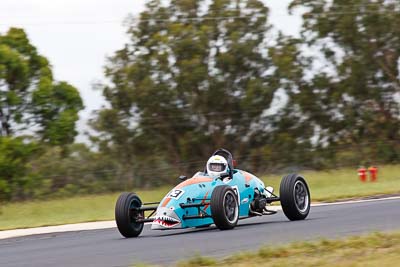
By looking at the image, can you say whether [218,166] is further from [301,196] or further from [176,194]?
[301,196]

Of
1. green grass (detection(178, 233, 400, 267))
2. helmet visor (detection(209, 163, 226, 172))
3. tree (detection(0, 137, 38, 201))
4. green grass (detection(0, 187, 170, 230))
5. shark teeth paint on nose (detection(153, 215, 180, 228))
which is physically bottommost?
green grass (detection(178, 233, 400, 267))

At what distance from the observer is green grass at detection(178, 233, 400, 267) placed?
1049cm

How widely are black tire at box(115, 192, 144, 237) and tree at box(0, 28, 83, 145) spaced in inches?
860

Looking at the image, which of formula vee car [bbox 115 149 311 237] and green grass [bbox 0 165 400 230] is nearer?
formula vee car [bbox 115 149 311 237]

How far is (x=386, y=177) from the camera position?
128 ft

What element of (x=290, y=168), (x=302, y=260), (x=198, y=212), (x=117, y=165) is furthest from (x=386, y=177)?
(x=302, y=260)

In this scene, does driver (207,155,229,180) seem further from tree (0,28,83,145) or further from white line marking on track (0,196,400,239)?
tree (0,28,83,145)

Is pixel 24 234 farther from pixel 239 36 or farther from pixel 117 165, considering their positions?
pixel 239 36

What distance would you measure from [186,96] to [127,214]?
98.6 ft

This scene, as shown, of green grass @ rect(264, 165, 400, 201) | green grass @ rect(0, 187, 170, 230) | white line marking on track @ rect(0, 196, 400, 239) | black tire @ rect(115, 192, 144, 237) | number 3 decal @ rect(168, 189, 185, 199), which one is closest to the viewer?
number 3 decal @ rect(168, 189, 185, 199)

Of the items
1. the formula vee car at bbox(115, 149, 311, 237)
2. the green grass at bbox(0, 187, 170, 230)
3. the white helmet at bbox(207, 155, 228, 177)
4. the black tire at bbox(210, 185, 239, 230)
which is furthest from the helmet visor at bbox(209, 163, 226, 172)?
the green grass at bbox(0, 187, 170, 230)

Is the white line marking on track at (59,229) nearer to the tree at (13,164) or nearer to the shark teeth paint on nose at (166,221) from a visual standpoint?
the shark teeth paint on nose at (166,221)

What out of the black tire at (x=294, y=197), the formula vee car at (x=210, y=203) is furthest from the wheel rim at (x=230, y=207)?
the black tire at (x=294, y=197)

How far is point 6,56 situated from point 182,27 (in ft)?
39.8
